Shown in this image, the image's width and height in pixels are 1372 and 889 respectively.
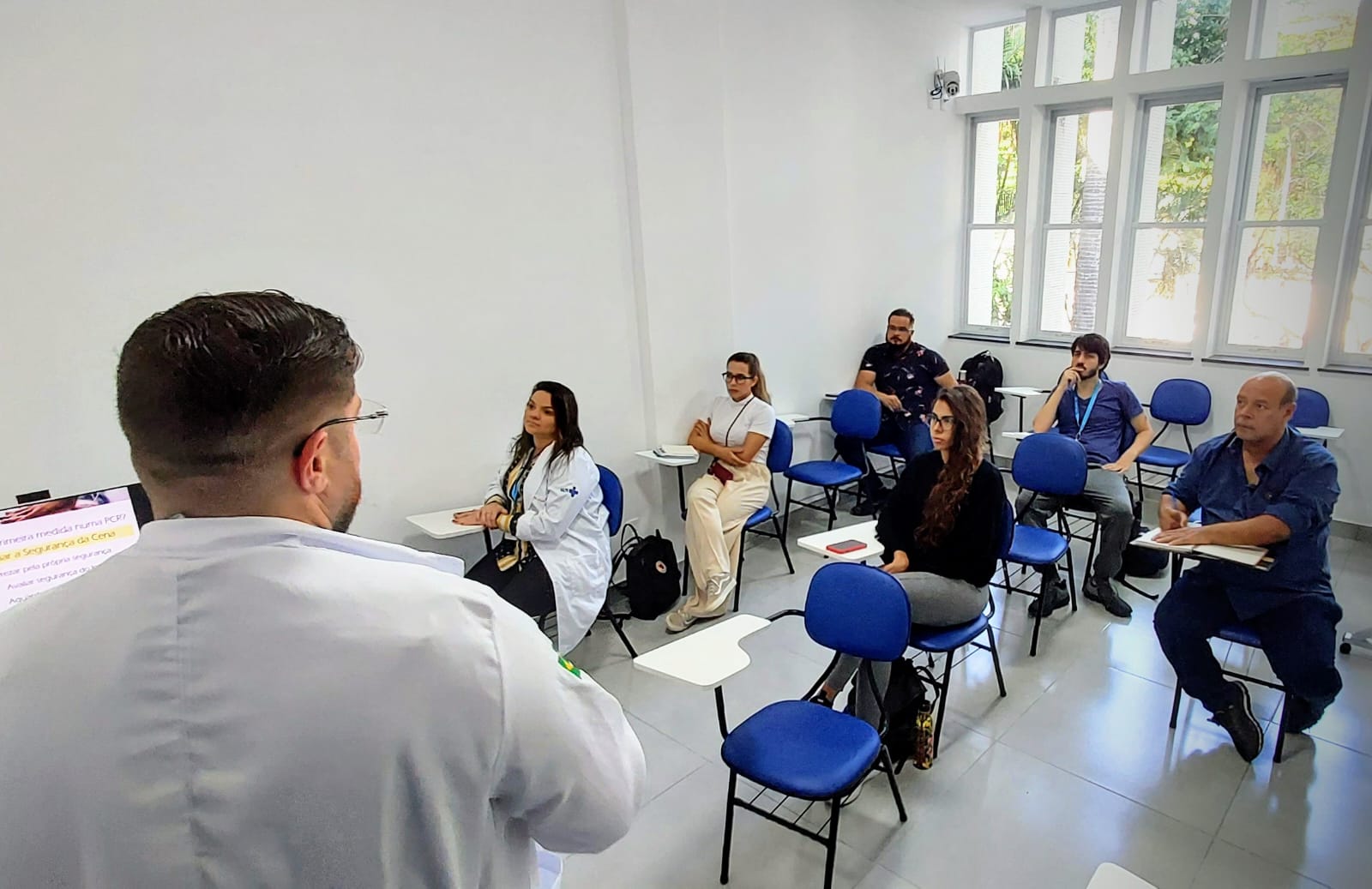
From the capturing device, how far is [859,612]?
8.27 ft

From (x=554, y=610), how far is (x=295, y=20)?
2693 millimetres

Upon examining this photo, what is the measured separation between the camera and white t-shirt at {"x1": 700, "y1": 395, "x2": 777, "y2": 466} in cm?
447

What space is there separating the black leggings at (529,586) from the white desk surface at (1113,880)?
7.95 ft

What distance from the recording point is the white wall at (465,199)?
270cm

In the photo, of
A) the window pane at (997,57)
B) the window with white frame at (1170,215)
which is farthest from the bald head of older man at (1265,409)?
the window pane at (997,57)

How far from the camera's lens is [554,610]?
3.54 meters

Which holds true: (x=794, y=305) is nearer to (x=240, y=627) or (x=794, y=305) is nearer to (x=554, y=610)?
(x=554, y=610)

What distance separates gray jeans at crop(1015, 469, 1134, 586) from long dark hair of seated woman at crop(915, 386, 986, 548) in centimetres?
140

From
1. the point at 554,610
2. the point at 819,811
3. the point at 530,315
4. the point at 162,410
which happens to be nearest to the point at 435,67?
the point at 530,315

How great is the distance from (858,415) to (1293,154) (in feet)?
10.6

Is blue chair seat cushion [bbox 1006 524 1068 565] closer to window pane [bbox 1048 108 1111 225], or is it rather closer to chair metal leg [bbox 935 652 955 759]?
chair metal leg [bbox 935 652 955 759]

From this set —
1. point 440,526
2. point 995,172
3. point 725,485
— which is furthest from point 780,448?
point 995,172

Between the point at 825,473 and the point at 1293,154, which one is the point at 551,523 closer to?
the point at 825,473

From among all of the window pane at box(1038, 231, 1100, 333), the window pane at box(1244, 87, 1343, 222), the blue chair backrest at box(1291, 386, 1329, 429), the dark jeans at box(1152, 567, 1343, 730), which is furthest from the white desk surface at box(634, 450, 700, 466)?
the window pane at box(1244, 87, 1343, 222)
